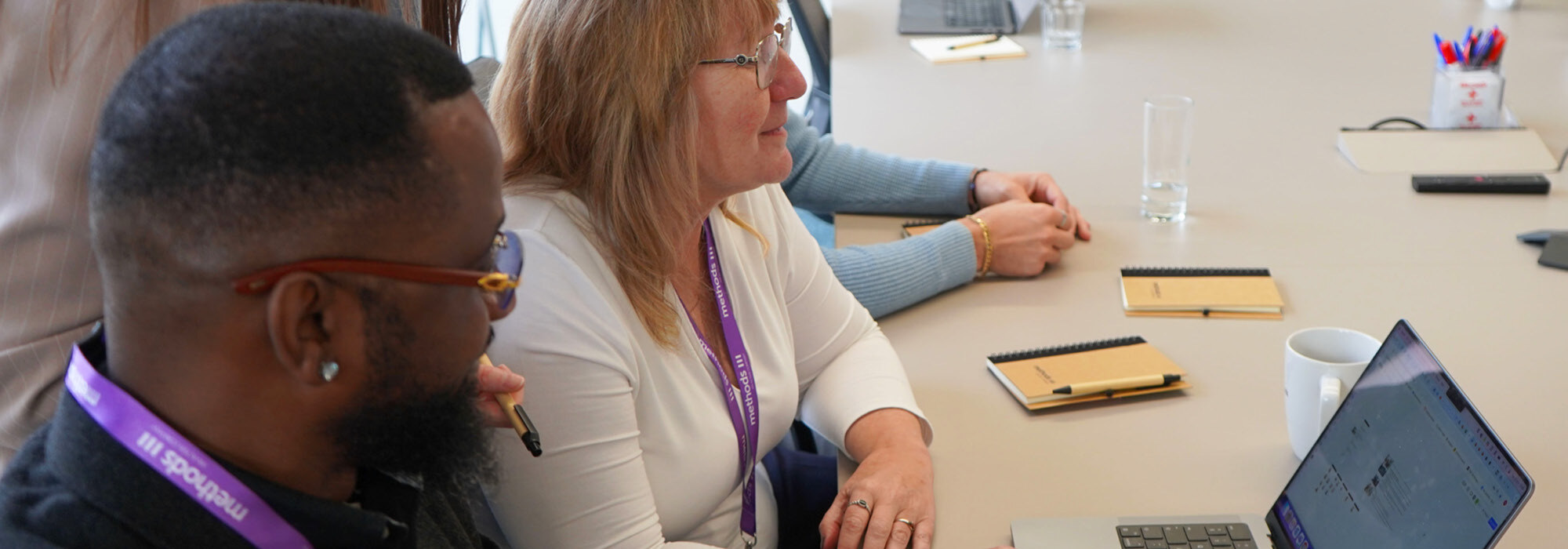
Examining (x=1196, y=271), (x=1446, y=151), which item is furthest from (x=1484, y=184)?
(x=1196, y=271)

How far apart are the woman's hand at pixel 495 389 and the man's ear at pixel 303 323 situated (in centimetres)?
23

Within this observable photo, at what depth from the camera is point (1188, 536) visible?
44.9 inches

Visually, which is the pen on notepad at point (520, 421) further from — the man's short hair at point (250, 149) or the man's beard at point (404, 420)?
the man's short hair at point (250, 149)

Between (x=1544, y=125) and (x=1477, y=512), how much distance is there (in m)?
1.69

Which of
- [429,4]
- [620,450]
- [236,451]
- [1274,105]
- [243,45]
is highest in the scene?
[243,45]

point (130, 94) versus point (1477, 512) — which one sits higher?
point (130, 94)

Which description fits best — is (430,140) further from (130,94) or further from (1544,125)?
(1544,125)

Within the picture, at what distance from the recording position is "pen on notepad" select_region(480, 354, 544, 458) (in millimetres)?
993

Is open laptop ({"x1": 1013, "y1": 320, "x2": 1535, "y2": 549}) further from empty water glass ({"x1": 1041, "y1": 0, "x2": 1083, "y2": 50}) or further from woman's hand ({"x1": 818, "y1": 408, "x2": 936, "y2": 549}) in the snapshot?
empty water glass ({"x1": 1041, "y1": 0, "x2": 1083, "y2": 50})

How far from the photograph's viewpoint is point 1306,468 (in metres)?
1.14

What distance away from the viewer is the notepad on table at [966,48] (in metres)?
2.84

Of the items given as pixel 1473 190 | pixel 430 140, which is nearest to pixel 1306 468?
pixel 430 140

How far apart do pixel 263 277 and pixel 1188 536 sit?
0.84 m

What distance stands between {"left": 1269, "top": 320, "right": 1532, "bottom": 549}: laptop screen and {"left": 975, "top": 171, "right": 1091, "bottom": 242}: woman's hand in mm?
824
